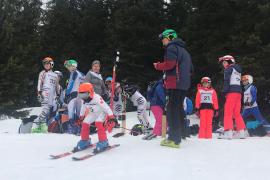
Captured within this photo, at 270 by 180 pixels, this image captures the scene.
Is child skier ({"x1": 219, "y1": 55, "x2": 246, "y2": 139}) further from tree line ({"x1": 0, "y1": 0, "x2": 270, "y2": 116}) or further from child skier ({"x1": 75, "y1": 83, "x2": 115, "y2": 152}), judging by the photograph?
tree line ({"x1": 0, "y1": 0, "x2": 270, "y2": 116})

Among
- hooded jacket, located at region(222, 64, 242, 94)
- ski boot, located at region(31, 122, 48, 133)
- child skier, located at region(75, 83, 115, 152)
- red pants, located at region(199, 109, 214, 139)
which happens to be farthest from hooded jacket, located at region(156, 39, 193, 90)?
ski boot, located at region(31, 122, 48, 133)

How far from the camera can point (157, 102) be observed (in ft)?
37.5

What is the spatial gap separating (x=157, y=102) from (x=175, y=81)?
11.2 feet

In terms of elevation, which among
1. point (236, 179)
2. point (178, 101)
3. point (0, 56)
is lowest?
point (236, 179)

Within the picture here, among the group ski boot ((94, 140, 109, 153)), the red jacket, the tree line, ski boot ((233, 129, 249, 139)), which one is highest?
the tree line

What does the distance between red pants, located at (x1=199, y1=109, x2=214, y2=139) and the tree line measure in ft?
24.6

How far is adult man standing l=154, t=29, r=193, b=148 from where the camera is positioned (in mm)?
8039

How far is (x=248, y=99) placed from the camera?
40.5 feet

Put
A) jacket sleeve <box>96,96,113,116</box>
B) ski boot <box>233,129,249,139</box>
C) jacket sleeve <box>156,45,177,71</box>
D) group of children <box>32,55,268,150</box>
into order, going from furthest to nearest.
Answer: ski boot <box>233,129,249,139</box> < group of children <box>32,55,268,150</box> < jacket sleeve <box>96,96,113,116</box> < jacket sleeve <box>156,45,177,71</box>

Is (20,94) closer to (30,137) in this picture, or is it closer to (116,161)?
(30,137)

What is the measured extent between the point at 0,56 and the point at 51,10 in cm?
1498

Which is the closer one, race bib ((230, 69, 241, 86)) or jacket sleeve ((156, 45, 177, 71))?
jacket sleeve ((156, 45, 177, 71))

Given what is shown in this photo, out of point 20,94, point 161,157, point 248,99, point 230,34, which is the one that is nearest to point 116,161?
point 161,157

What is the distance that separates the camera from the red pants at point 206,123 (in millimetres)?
11805
